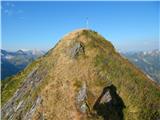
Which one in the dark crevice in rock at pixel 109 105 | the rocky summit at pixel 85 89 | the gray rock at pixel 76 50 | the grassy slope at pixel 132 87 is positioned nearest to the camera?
the dark crevice in rock at pixel 109 105

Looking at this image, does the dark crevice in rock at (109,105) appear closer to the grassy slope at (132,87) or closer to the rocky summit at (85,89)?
the rocky summit at (85,89)

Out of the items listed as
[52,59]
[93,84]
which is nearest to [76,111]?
[93,84]

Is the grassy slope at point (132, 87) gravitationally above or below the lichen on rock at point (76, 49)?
below

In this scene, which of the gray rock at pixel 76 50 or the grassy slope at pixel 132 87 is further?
the gray rock at pixel 76 50

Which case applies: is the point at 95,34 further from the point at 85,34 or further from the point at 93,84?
the point at 93,84

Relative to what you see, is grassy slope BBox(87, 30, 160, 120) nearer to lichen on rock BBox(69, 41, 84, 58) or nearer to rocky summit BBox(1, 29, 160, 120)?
rocky summit BBox(1, 29, 160, 120)

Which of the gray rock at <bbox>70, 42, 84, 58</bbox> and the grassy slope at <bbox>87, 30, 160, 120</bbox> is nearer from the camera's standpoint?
the grassy slope at <bbox>87, 30, 160, 120</bbox>

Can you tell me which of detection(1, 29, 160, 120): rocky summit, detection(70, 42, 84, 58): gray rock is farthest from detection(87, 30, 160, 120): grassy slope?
detection(70, 42, 84, 58): gray rock

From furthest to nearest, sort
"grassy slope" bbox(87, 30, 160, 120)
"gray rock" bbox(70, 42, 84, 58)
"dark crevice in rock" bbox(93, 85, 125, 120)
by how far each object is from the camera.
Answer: "gray rock" bbox(70, 42, 84, 58) < "grassy slope" bbox(87, 30, 160, 120) < "dark crevice in rock" bbox(93, 85, 125, 120)

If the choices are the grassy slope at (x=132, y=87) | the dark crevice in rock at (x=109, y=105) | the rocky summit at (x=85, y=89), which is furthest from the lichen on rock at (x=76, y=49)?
the dark crevice in rock at (x=109, y=105)
